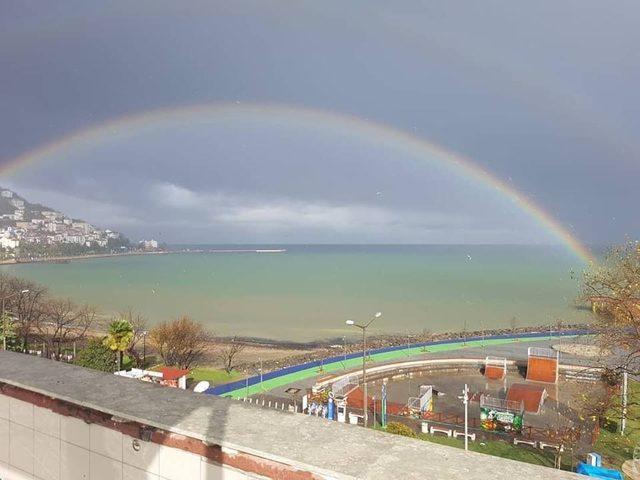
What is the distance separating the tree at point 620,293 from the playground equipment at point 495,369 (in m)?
20.1

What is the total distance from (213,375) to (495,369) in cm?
2057

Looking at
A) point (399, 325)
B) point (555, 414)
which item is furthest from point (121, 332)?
point (399, 325)

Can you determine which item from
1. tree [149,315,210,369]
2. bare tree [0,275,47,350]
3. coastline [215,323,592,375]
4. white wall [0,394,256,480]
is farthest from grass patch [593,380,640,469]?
bare tree [0,275,47,350]

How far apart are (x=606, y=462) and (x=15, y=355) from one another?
66.4ft

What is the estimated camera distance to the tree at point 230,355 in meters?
36.8

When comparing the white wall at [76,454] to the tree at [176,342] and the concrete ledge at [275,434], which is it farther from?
the tree at [176,342]

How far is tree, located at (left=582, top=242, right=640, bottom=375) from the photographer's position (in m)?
12.5

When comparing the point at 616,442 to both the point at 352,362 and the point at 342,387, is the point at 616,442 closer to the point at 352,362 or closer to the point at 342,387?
the point at 342,387

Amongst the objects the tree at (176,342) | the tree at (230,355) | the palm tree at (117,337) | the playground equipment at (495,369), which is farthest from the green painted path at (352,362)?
the tree at (176,342)

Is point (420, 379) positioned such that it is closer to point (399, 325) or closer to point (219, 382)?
point (219, 382)

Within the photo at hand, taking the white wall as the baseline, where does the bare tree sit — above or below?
below

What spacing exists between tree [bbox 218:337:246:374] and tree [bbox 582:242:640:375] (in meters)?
27.2

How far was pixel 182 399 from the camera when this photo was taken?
4.35m

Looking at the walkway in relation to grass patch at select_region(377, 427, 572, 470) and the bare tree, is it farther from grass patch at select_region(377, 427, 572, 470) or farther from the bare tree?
the bare tree
